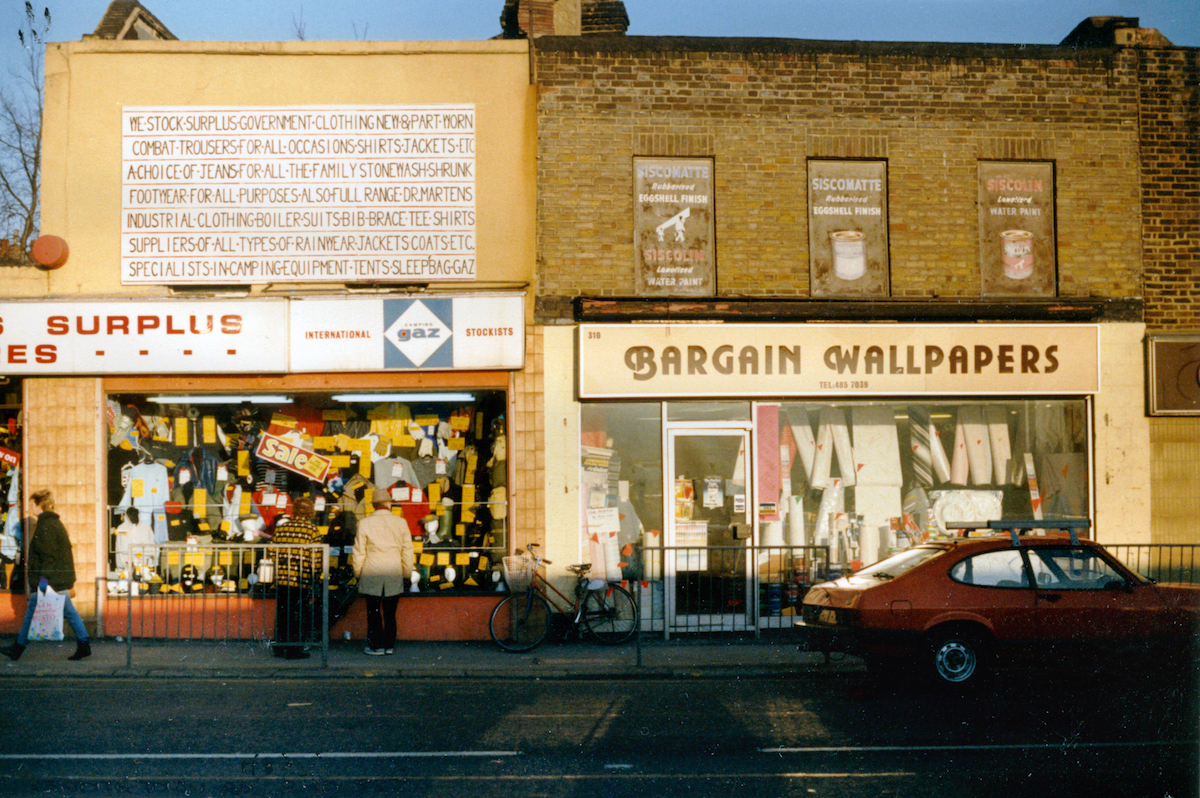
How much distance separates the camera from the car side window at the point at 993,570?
9406 millimetres

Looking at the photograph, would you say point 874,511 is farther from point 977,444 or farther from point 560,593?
point 560,593

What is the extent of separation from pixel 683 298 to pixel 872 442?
10.5ft

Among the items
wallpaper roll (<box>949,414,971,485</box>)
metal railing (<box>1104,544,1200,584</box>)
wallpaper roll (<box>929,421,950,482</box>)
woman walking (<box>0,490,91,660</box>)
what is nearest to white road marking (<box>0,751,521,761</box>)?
woman walking (<box>0,490,91,660</box>)

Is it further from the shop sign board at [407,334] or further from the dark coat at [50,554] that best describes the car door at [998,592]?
the dark coat at [50,554]

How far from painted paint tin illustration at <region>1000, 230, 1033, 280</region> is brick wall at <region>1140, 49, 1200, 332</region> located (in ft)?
5.09

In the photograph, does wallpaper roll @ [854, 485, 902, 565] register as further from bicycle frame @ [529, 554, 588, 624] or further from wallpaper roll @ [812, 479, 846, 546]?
bicycle frame @ [529, 554, 588, 624]

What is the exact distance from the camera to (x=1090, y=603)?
367 inches

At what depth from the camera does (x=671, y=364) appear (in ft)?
41.3

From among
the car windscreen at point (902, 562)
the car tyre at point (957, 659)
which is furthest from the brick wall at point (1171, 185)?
the car tyre at point (957, 659)

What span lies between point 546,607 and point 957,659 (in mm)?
4821

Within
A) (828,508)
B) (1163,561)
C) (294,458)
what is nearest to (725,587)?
(828,508)

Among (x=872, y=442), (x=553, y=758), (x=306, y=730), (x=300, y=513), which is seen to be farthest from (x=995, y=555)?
(x=300, y=513)

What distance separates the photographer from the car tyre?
9203 mm

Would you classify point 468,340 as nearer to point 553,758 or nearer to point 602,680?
point 602,680
